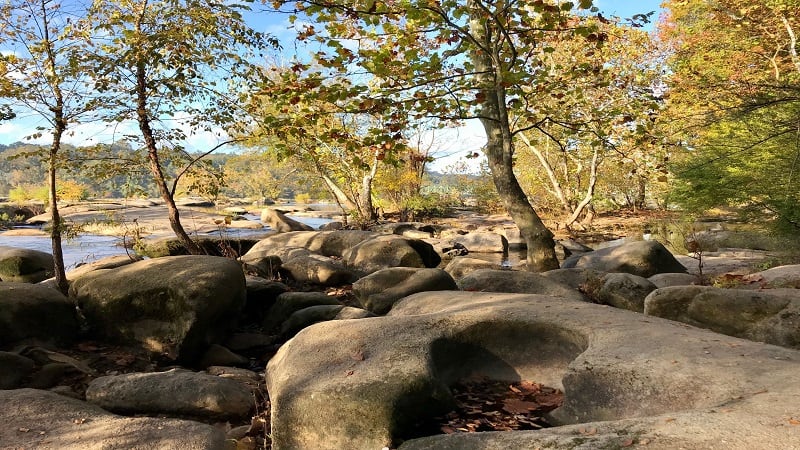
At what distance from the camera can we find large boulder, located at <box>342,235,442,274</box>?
40.4 ft

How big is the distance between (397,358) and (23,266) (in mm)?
11970

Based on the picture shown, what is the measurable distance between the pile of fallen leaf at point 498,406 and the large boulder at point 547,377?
0.38ft

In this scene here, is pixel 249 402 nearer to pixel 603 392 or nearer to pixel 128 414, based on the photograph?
pixel 128 414

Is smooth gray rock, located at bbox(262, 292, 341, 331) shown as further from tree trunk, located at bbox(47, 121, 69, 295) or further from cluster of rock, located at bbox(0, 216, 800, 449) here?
tree trunk, located at bbox(47, 121, 69, 295)

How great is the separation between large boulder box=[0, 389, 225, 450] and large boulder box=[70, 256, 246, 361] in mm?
2170

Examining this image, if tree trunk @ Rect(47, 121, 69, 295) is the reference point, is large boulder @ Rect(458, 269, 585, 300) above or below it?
below

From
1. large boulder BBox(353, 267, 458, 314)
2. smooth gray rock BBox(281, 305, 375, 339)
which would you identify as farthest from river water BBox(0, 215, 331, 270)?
smooth gray rock BBox(281, 305, 375, 339)

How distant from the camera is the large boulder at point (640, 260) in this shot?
10492mm

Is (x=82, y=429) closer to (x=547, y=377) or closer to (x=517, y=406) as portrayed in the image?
(x=517, y=406)

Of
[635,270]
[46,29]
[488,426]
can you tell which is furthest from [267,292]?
[635,270]

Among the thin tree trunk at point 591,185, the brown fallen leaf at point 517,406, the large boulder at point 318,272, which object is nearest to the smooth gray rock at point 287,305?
the large boulder at point 318,272

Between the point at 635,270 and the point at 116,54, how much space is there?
35.2ft

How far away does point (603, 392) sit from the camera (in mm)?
3717

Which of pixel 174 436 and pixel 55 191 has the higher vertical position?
pixel 55 191
